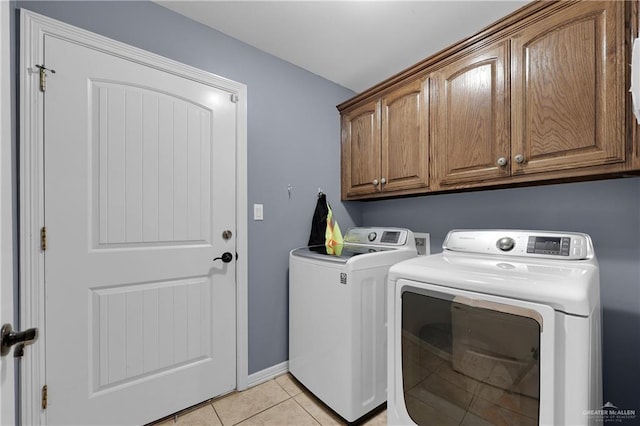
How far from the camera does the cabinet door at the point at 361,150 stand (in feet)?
6.77

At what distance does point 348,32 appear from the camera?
5.63ft

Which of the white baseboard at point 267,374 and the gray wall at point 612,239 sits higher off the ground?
the gray wall at point 612,239

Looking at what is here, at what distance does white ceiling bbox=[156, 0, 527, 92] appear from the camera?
150cm

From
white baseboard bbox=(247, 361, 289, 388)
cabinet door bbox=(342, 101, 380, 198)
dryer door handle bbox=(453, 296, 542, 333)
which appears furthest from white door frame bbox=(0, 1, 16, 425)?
cabinet door bbox=(342, 101, 380, 198)

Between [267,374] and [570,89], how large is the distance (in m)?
2.36

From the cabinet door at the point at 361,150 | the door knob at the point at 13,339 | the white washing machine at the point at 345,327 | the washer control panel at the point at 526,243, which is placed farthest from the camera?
the cabinet door at the point at 361,150

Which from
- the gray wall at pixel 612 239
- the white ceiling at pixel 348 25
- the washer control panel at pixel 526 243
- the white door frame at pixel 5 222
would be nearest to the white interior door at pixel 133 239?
the white ceiling at pixel 348 25

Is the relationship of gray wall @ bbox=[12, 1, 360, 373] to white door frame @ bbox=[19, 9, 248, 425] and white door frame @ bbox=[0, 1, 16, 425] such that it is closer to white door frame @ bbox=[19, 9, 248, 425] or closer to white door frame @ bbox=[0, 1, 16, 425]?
white door frame @ bbox=[19, 9, 248, 425]

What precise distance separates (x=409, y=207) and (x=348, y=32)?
1.34 metres

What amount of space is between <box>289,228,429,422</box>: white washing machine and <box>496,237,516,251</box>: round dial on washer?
1.77 ft

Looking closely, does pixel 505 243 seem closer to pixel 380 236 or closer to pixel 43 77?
pixel 380 236

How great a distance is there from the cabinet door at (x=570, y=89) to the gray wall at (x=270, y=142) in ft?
4.38

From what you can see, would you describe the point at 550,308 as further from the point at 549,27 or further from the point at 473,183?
the point at 549,27

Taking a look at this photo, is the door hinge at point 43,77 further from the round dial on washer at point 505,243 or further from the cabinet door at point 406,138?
the round dial on washer at point 505,243
